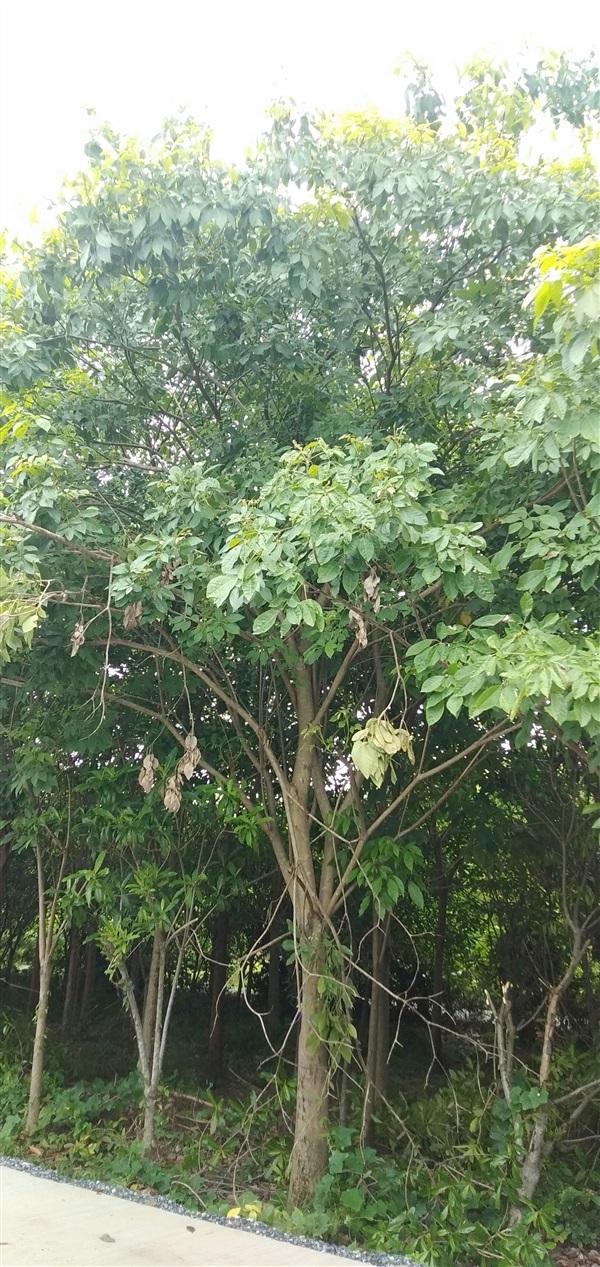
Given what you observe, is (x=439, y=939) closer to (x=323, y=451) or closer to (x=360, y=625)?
(x=360, y=625)

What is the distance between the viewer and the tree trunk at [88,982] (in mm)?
7898

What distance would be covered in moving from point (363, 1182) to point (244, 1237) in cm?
82

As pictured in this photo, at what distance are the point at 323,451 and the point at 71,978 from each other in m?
6.39

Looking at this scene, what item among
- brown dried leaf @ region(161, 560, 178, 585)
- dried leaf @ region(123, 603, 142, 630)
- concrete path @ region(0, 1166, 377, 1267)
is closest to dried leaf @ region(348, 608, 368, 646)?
brown dried leaf @ region(161, 560, 178, 585)

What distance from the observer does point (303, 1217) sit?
368 centimetres

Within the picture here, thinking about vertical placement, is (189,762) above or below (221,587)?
below

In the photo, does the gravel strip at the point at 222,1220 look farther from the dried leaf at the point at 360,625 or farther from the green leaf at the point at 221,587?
the green leaf at the point at 221,587

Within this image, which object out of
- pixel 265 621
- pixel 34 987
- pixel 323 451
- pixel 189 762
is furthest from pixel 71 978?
pixel 323 451

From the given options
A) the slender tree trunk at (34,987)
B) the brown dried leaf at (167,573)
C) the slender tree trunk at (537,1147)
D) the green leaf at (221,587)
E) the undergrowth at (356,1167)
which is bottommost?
the slender tree trunk at (34,987)

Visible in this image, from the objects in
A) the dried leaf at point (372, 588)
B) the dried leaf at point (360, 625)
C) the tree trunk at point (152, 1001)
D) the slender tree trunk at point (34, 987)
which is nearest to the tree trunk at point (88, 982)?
the slender tree trunk at point (34, 987)

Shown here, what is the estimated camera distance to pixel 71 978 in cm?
789

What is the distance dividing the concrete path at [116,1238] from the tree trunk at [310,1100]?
1.84ft

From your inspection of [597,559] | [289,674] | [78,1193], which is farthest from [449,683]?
[78,1193]

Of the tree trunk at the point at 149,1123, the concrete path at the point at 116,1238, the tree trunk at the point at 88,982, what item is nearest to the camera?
the concrete path at the point at 116,1238
